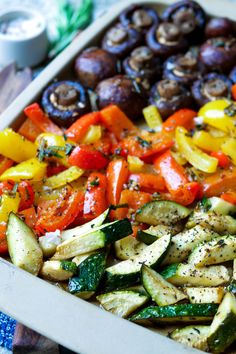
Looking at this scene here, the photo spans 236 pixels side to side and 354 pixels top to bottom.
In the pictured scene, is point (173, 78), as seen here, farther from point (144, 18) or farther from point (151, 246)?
point (151, 246)

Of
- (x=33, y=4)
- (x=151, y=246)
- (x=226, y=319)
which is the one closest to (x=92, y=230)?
(x=151, y=246)

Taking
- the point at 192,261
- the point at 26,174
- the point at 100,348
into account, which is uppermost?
the point at 26,174

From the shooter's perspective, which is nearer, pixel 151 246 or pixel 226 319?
pixel 226 319

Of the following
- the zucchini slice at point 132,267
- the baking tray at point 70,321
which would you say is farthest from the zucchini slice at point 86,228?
the baking tray at point 70,321

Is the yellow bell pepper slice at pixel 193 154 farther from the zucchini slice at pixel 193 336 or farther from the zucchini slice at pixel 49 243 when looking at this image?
the zucchini slice at pixel 193 336

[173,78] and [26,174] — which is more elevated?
[26,174]

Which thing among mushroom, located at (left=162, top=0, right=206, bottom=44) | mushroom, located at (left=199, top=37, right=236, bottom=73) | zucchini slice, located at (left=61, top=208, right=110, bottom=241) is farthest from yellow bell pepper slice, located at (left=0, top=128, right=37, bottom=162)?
mushroom, located at (left=162, top=0, right=206, bottom=44)

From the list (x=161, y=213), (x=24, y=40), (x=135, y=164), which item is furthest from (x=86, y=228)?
(x=24, y=40)

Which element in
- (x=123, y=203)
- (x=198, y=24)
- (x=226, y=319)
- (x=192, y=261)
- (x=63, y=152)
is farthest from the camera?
(x=198, y=24)
